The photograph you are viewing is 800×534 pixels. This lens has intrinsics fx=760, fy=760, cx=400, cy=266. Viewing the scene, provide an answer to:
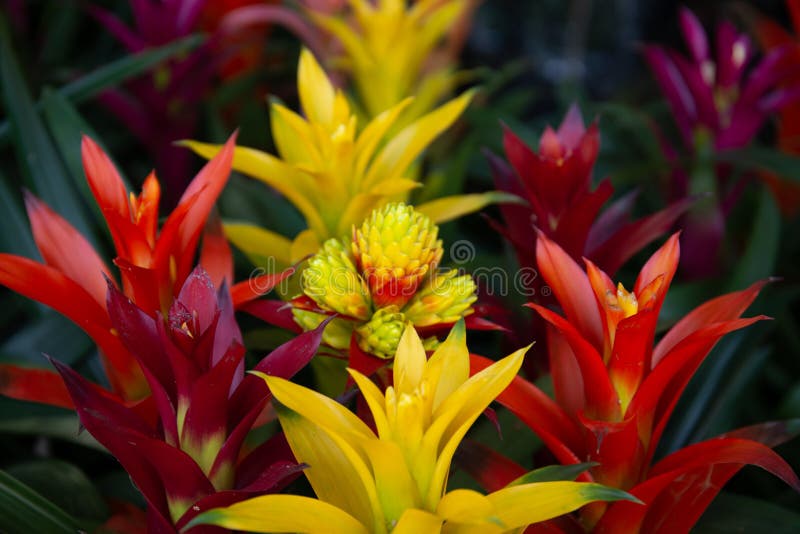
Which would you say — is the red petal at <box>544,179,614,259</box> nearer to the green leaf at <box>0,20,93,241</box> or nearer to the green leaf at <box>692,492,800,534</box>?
the green leaf at <box>692,492,800,534</box>

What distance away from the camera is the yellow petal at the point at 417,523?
18.6 inches

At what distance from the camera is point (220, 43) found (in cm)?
128

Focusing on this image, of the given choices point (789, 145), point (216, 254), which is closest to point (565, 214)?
point (216, 254)

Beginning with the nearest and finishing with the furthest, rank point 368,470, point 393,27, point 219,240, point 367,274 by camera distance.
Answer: point 368,470 → point 367,274 → point 219,240 → point 393,27

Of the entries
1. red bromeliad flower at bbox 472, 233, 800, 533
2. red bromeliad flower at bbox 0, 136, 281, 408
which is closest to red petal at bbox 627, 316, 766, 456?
red bromeliad flower at bbox 472, 233, 800, 533

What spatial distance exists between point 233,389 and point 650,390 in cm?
31

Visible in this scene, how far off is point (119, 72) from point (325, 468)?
67 centimetres

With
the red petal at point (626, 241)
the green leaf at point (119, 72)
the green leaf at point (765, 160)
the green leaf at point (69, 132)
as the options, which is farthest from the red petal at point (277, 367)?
the green leaf at point (765, 160)

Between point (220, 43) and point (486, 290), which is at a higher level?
point (220, 43)

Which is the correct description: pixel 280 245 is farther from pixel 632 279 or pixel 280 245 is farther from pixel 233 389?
pixel 632 279

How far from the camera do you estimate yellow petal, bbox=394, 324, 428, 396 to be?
1.73 feet

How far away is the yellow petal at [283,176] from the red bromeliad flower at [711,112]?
0.55 metres

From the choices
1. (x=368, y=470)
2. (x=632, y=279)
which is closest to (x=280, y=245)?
(x=368, y=470)

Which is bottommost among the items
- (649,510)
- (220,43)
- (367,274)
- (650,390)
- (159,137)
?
(649,510)
